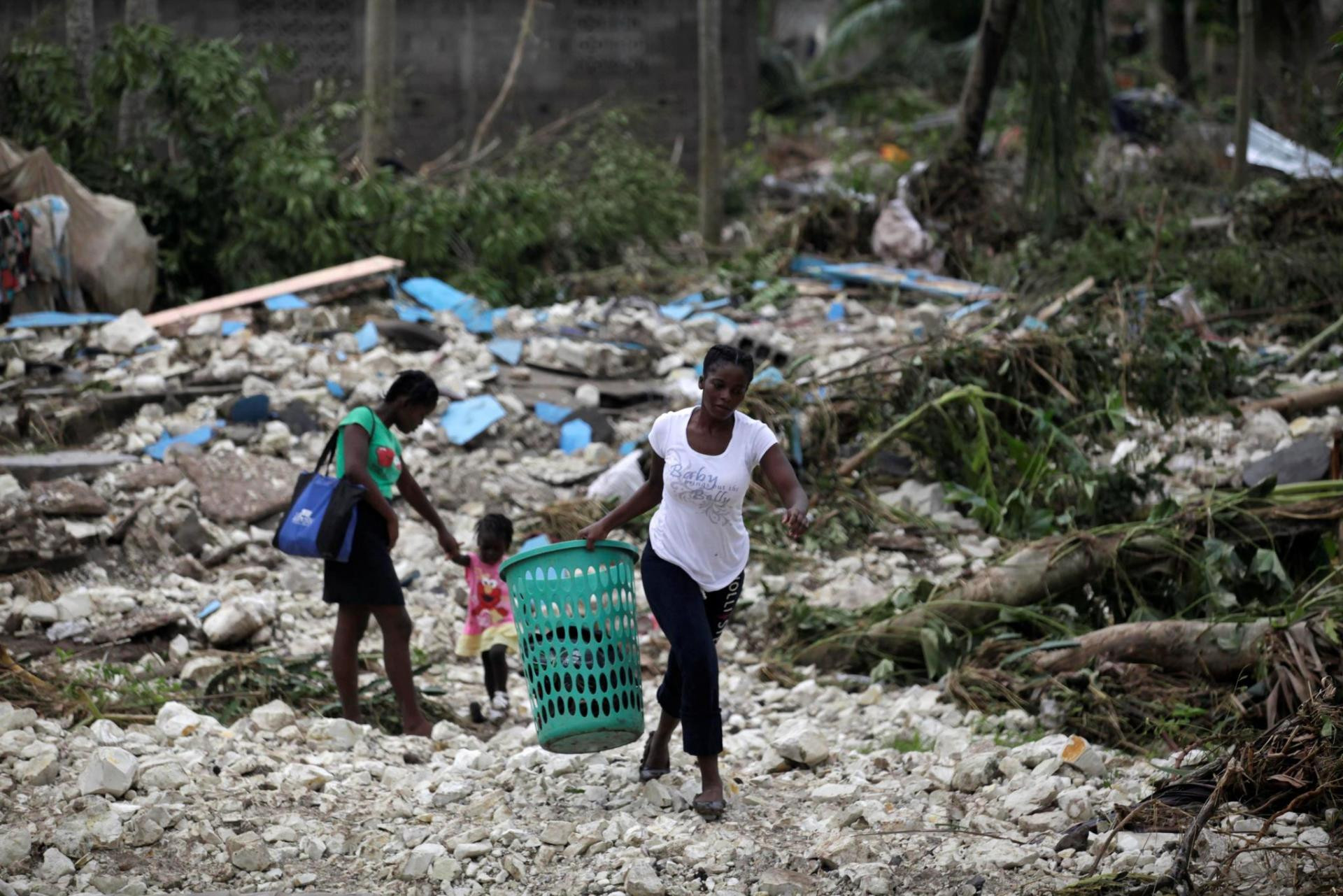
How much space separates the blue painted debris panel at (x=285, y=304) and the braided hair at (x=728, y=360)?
6.19 metres

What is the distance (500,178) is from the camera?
1163cm

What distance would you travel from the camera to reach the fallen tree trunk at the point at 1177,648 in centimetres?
445

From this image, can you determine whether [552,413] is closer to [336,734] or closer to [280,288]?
[280,288]

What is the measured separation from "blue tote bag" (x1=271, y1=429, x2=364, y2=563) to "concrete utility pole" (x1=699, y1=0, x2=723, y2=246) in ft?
28.8

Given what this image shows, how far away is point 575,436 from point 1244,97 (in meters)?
7.13

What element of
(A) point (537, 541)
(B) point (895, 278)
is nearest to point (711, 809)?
(A) point (537, 541)

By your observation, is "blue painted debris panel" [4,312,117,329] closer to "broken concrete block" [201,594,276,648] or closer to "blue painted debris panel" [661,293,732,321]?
"blue painted debris panel" [661,293,732,321]

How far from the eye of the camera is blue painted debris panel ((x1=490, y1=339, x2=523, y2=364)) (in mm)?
9016

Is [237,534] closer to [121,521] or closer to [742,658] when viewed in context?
[121,521]

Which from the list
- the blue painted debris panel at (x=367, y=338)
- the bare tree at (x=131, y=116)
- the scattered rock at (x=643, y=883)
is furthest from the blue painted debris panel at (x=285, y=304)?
the scattered rock at (x=643, y=883)

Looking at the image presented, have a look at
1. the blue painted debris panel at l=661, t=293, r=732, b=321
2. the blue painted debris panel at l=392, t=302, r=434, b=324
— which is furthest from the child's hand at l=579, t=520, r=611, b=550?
the blue painted debris panel at l=661, t=293, r=732, b=321

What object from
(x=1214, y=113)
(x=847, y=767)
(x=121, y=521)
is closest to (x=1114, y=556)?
(x=847, y=767)

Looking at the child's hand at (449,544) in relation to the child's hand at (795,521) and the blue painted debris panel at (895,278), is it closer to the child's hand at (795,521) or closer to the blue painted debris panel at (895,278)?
the child's hand at (795,521)

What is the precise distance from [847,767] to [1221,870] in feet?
4.51
